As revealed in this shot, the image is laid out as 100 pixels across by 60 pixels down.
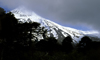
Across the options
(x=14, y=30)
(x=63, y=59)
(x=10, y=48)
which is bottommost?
(x=63, y=59)

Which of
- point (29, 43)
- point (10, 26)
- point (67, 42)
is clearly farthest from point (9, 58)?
point (67, 42)

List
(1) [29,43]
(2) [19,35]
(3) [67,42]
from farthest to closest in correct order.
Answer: (3) [67,42] → (1) [29,43] → (2) [19,35]

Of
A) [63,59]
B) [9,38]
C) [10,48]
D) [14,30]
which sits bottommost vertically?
A: [63,59]

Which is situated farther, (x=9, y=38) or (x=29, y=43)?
(x=29, y=43)

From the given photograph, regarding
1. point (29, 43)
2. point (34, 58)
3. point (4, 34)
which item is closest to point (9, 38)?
point (4, 34)

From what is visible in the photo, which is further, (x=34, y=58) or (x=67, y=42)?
(x=67, y=42)

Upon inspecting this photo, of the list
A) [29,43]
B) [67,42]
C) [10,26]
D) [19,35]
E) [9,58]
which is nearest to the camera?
[9,58]

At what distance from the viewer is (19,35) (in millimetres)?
17922

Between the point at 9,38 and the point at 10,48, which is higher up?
the point at 9,38

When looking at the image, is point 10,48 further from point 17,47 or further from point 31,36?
point 31,36

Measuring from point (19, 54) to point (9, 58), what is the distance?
149 centimetres

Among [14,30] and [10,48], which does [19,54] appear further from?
[14,30]

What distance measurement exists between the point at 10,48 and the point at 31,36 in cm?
722

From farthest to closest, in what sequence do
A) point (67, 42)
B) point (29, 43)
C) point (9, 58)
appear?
1. point (67, 42)
2. point (29, 43)
3. point (9, 58)
